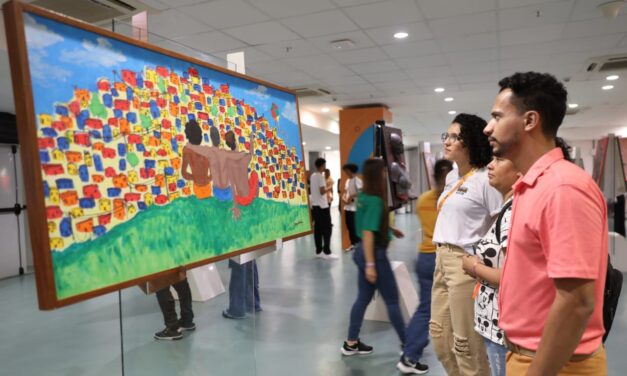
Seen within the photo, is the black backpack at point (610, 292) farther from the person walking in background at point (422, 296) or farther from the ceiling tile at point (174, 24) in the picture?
the ceiling tile at point (174, 24)

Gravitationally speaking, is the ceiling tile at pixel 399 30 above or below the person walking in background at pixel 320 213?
above

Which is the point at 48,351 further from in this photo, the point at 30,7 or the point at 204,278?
the point at 30,7

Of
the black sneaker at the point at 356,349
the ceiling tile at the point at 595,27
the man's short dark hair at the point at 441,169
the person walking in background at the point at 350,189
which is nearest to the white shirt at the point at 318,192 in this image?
the person walking in background at the point at 350,189

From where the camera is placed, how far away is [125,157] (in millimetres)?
1502

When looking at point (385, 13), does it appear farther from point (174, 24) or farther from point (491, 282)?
point (491, 282)

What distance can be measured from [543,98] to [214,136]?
4.38ft

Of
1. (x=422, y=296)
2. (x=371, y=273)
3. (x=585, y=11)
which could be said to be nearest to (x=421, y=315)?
(x=422, y=296)

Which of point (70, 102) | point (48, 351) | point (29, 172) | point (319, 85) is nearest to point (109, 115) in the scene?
point (70, 102)

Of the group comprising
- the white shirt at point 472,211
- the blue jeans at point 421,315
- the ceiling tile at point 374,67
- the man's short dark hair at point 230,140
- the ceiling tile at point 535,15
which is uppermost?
the ceiling tile at point 374,67

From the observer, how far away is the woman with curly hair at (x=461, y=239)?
6.91ft

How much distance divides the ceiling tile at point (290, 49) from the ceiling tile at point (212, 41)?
0.34 m

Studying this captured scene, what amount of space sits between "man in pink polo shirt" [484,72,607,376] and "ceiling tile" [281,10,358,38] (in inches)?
133

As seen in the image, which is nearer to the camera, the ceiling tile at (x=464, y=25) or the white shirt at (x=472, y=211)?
the white shirt at (x=472, y=211)

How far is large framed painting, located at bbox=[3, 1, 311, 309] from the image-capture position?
121 cm
